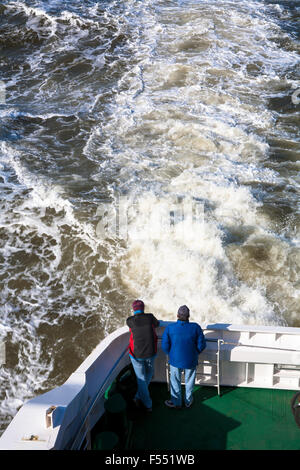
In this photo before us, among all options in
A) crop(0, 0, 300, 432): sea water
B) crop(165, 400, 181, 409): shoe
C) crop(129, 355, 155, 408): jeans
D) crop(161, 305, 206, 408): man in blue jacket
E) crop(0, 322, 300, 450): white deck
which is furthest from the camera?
crop(0, 0, 300, 432): sea water

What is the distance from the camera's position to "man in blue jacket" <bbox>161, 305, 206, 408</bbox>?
4812 millimetres

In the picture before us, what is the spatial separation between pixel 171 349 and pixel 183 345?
0.18 m

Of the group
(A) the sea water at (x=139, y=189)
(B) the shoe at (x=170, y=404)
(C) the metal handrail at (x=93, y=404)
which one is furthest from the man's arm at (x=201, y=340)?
(C) the metal handrail at (x=93, y=404)

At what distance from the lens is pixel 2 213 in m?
10.5

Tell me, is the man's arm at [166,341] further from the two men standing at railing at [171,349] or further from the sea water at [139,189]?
the sea water at [139,189]

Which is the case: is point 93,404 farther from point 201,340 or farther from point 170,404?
point 201,340

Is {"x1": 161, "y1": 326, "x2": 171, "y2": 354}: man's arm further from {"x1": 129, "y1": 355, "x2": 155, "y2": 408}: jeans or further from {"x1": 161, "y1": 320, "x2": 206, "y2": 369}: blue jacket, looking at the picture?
{"x1": 129, "y1": 355, "x2": 155, "y2": 408}: jeans

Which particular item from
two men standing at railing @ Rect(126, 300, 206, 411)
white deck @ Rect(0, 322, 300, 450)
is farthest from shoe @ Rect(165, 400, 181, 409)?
white deck @ Rect(0, 322, 300, 450)

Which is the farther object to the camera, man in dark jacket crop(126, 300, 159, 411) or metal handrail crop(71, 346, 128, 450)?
man in dark jacket crop(126, 300, 159, 411)

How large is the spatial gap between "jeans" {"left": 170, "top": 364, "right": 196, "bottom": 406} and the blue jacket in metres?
0.11

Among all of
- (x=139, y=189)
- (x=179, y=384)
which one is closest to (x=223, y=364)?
(x=179, y=384)

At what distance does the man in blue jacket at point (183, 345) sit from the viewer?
4812 millimetres
